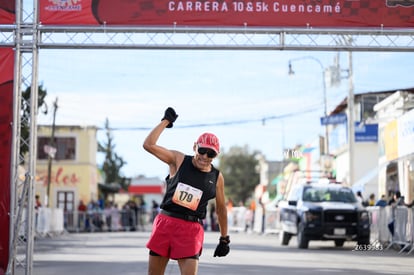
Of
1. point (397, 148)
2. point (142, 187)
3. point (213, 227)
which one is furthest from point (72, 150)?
point (397, 148)

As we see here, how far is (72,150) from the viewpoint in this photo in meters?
61.4

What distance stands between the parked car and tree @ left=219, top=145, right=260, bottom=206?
77.5 metres

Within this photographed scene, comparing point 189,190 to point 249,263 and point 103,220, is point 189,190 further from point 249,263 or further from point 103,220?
point 103,220

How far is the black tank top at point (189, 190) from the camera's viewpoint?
7656 millimetres

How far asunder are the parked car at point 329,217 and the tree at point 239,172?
77.5 metres

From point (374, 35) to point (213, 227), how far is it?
35147 mm

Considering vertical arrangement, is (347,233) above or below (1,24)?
below

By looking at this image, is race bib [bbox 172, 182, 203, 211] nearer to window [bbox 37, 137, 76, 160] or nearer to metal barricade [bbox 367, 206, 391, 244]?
metal barricade [bbox 367, 206, 391, 244]

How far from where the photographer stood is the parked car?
23719mm

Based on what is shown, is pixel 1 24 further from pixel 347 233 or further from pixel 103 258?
pixel 347 233

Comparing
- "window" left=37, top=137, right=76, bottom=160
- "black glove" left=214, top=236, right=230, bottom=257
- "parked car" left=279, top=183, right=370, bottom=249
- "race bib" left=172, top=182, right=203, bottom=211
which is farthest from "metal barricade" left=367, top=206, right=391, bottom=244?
"window" left=37, top=137, right=76, bottom=160

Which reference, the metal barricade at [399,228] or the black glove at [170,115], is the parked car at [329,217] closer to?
the metal barricade at [399,228]

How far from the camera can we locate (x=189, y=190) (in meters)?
7.69

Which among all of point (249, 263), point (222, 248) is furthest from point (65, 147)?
point (222, 248)
